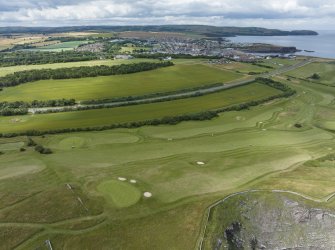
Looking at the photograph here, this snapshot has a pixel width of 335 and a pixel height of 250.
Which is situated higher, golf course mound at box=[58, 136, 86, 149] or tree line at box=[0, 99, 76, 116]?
golf course mound at box=[58, 136, 86, 149]

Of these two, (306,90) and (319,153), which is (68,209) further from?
(306,90)

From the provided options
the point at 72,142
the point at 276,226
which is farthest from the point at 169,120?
the point at 276,226

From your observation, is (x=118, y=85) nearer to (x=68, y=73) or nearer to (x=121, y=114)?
(x=68, y=73)

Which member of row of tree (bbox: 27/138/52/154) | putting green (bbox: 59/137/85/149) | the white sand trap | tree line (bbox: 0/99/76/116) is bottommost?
tree line (bbox: 0/99/76/116)

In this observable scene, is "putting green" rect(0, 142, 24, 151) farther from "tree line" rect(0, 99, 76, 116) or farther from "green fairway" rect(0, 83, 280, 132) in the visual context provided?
"tree line" rect(0, 99, 76, 116)

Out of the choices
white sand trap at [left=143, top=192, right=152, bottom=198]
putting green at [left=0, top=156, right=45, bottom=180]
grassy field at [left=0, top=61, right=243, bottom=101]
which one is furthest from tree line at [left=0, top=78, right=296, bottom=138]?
white sand trap at [left=143, top=192, right=152, bottom=198]

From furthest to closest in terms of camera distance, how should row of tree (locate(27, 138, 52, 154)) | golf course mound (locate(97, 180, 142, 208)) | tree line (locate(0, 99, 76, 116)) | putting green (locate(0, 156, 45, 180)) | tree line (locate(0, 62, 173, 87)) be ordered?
tree line (locate(0, 62, 173, 87)), tree line (locate(0, 99, 76, 116)), row of tree (locate(27, 138, 52, 154)), putting green (locate(0, 156, 45, 180)), golf course mound (locate(97, 180, 142, 208))

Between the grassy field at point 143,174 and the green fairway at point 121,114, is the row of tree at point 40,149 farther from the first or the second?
the green fairway at point 121,114
